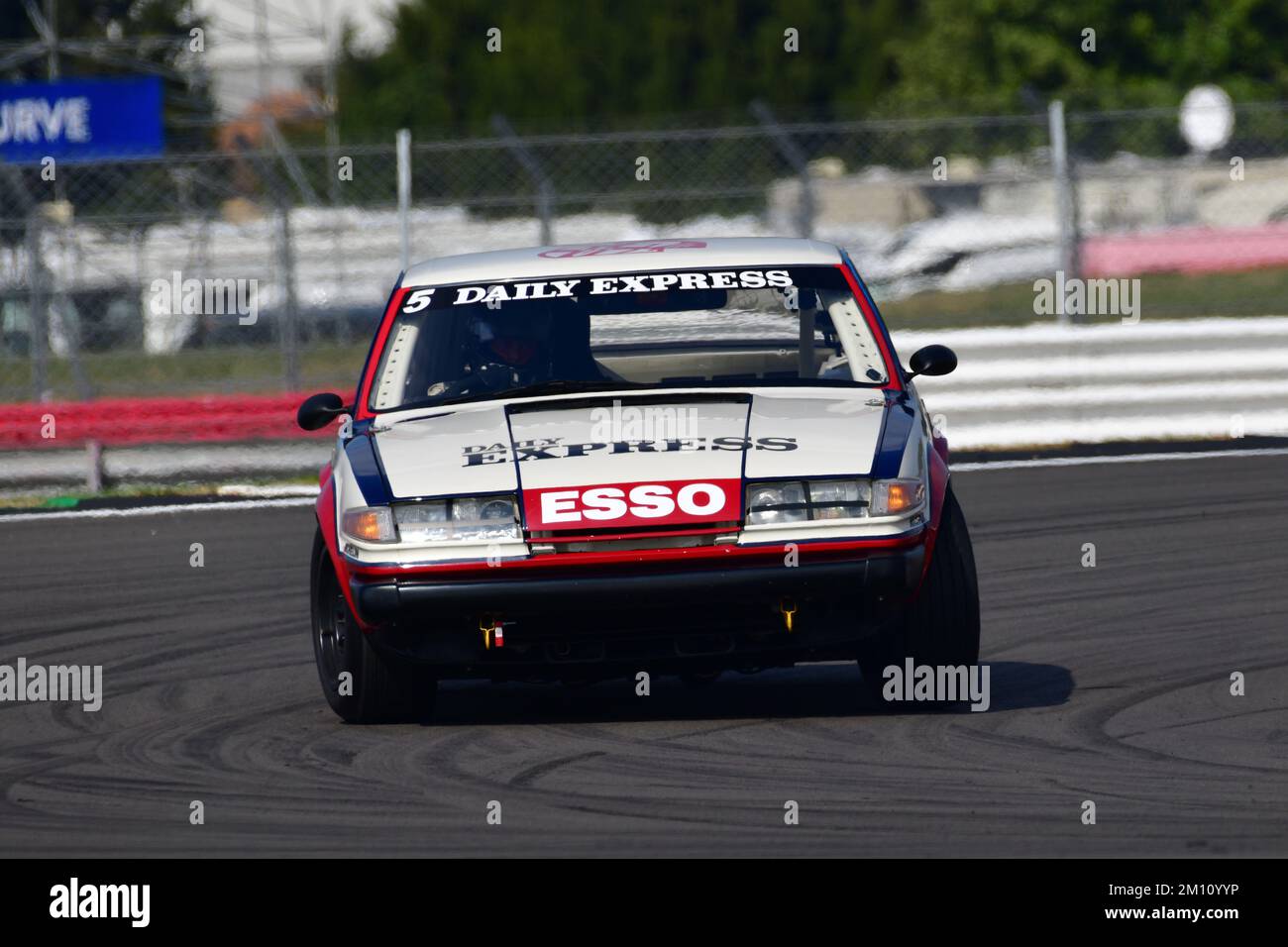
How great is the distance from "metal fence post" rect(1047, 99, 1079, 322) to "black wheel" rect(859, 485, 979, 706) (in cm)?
993

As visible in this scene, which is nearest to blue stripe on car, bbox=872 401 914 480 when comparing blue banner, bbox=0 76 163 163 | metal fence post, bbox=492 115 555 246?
metal fence post, bbox=492 115 555 246

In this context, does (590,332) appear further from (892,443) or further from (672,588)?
(672,588)

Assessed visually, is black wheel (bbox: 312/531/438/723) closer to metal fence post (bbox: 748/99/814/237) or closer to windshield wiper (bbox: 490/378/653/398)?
windshield wiper (bbox: 490/378/653/398)

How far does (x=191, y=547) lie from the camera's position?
40.7 ft

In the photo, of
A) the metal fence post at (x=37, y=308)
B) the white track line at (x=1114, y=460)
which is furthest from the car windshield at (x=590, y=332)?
the metal fence post at (x=37, y=308)

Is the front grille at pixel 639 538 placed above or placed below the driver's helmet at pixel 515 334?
below

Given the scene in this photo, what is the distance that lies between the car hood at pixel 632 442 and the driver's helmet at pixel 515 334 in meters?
0.42

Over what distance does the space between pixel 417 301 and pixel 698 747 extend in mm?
2187

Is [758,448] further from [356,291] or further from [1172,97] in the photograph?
[1172,97]

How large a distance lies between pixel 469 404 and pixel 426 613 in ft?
3.33

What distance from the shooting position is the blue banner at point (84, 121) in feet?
89.1

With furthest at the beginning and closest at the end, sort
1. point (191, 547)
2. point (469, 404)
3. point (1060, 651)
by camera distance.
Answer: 1. point (191, 547)
2. point (1060, 651)
3. point (469, 404)

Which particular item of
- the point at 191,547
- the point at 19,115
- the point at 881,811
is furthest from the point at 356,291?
the point at 881,811

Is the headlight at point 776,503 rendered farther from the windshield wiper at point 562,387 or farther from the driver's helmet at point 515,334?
the driver's helmet at point 515,334
